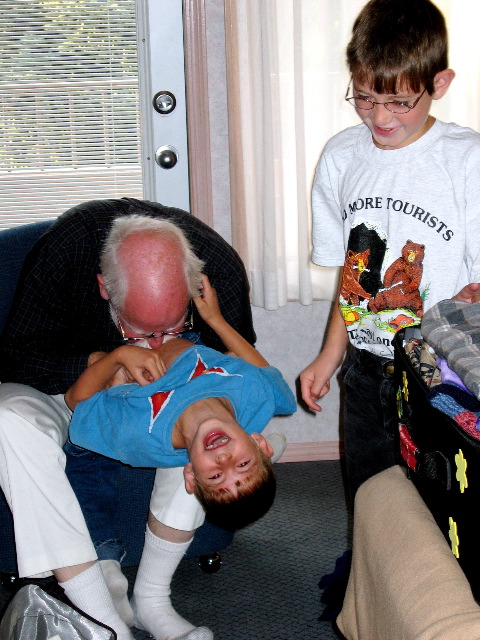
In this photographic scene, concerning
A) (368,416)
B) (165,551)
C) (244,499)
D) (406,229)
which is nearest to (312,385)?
(368,416)

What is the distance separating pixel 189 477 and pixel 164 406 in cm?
16

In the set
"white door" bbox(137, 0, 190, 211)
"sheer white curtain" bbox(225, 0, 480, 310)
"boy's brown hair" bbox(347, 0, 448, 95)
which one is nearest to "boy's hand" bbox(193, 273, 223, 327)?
"boy's brown hair" bbox(347, 0, 448, 95)

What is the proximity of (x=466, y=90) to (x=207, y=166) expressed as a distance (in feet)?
2.91

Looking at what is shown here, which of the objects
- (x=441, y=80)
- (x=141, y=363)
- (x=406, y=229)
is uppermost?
(x=441, y=80)

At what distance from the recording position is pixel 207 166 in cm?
272

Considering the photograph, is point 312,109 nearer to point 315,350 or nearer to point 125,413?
point 315,350

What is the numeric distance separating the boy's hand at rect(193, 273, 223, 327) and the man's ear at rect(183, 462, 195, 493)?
0.40 m

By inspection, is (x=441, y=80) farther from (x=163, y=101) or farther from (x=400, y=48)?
(x=163, y=101)

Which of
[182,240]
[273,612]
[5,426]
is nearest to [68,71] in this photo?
[182,240]

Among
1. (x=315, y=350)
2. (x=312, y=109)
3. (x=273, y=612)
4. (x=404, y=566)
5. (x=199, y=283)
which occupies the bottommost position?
(x=273, y=612)

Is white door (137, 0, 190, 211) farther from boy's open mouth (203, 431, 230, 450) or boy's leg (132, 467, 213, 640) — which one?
boy's open mouth (203, 431, 230, 450)

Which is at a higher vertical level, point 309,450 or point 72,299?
point 72,299

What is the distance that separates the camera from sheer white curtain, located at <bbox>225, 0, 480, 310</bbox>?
8.26ft

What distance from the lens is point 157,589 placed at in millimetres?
1812
